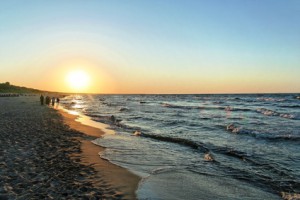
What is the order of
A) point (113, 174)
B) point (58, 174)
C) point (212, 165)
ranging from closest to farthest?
point (58, 174) → point (113, 174) → point (212, 165)

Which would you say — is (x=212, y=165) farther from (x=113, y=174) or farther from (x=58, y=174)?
(x=58, y=174)

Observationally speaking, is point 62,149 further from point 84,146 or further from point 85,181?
point 85,181

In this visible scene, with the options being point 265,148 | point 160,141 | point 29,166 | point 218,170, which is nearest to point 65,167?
point 29,166

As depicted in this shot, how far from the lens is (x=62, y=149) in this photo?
13.2 metres

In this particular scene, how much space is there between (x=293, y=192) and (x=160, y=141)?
10.1m

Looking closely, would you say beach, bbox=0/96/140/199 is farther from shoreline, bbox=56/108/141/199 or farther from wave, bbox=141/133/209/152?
wave, bbox=141/133/209/152

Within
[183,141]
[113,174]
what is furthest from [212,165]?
[183,141]

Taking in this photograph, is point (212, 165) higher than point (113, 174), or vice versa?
point (113, 174)

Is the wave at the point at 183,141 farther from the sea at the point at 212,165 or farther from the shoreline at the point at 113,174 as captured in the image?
the shoreline at the point at 113,174

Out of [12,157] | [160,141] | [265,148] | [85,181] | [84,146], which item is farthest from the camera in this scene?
[160,141]

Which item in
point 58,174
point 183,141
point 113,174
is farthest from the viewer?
point 183,141

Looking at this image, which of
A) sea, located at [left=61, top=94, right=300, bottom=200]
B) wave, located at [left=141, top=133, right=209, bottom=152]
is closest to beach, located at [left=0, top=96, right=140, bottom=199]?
sea, located at [left=61, top=94, right=300, bottom=200]

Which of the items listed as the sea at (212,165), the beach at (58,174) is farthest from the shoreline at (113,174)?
the sea at (212,165)

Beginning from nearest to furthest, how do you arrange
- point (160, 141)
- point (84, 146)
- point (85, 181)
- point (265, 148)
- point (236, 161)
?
point (85, 181)
point (236, 161)
point (84, 146)
point (265, 148)
point (160, 141)
